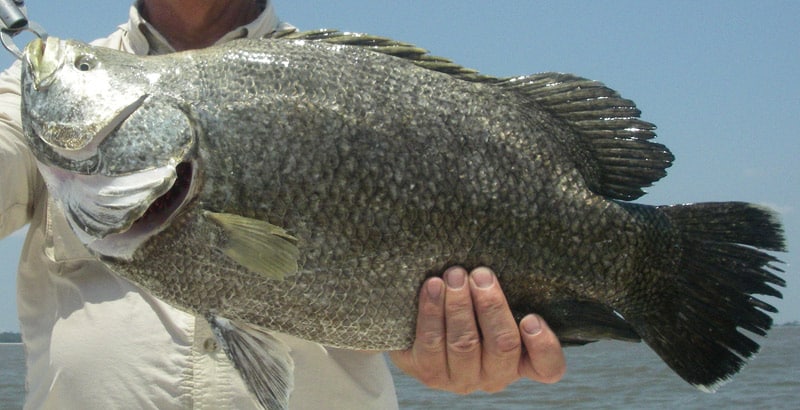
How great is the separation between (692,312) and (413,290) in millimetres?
894

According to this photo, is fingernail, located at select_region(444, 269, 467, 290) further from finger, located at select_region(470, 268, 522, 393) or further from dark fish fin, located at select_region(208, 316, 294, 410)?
dark fish fin, located at select_region(208, 316, 294, 410)

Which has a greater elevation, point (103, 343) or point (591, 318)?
point (591, 318)

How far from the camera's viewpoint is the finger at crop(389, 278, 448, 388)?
8.91ft

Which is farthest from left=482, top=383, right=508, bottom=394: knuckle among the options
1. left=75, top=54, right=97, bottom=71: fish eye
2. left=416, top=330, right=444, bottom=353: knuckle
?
left=75, top=54, right=97, bottom=71: fish eye

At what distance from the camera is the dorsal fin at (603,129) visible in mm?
2939

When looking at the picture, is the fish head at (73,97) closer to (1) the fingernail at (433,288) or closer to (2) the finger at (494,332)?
(1) the fingernail at (433,288)

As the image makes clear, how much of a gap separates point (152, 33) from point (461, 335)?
176 cm

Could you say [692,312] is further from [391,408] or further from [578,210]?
[391,408]

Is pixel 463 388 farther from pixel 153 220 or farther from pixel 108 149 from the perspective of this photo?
pixel 108 149

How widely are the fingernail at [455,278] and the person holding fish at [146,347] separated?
5.2 inches

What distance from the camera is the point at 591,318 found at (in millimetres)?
2830

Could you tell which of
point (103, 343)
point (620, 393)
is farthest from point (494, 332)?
point (620, 393)

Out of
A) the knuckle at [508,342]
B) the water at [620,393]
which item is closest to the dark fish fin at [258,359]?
the knuckle at [508,342]

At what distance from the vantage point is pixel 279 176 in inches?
100
